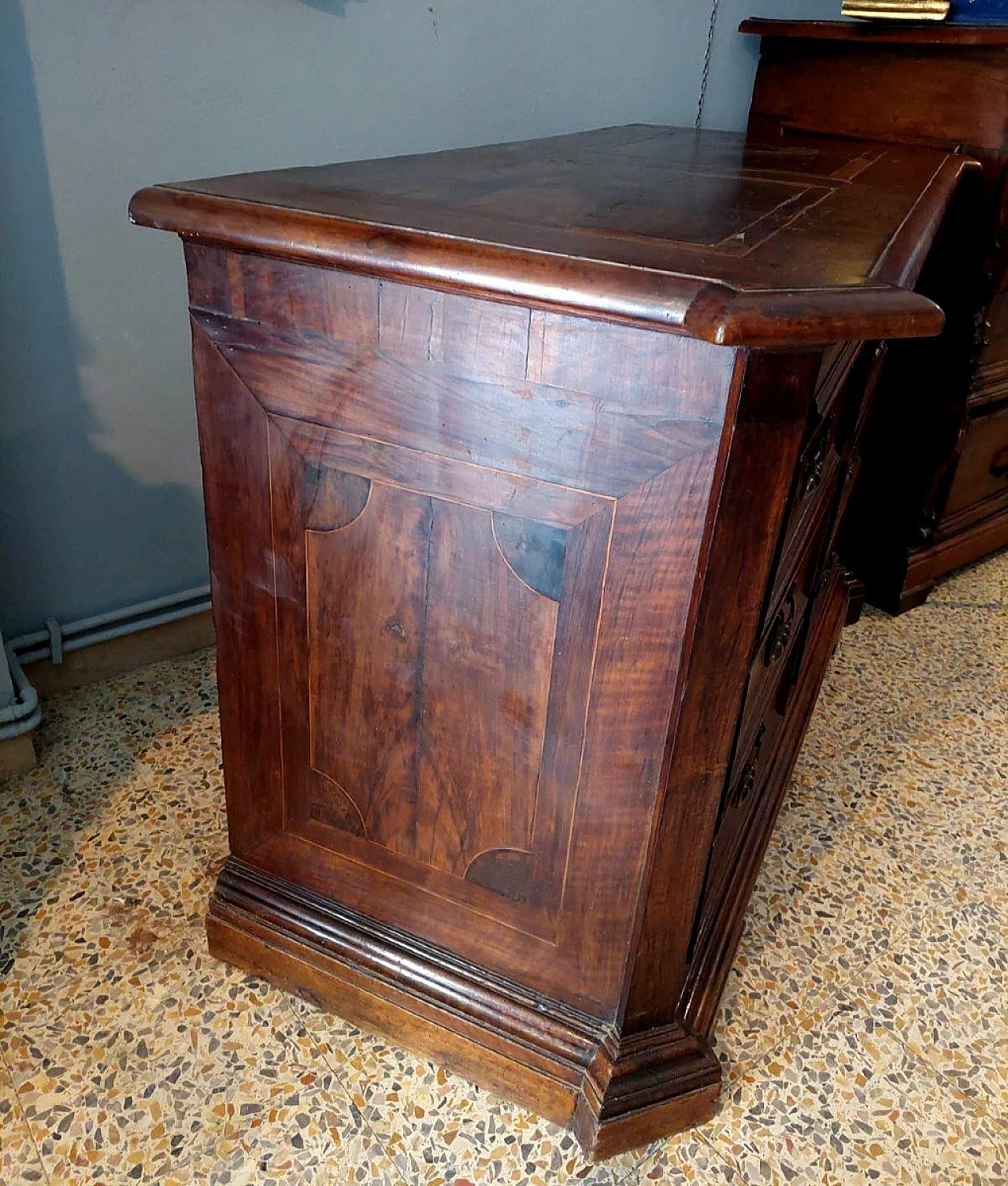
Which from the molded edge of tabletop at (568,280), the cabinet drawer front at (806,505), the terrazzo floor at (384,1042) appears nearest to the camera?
the molded edge of tabletop at (568,280)

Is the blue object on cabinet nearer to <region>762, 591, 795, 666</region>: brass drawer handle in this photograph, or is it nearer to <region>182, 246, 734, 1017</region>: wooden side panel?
<region>762, 591, 795, 666</region>: brass drawer handle

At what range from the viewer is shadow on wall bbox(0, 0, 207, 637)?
1.45 metres

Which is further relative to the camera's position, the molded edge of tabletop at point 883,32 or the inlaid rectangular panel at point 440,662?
the molded edge of tabletop at point 883,32

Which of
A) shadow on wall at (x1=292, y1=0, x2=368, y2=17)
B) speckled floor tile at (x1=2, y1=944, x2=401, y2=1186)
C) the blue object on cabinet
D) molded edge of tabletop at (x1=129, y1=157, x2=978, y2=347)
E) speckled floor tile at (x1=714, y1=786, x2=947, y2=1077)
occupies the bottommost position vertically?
speckled floor tile at (x1=714, y1=786, x2=947, y2=1077)

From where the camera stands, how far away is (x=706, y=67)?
7.50ft

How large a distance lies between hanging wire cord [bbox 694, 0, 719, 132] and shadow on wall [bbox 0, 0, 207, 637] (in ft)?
4.88

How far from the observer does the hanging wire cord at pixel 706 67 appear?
223 centimetres

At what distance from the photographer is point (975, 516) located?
2.45 m

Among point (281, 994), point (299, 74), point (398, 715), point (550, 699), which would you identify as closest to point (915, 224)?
point (550, 699)

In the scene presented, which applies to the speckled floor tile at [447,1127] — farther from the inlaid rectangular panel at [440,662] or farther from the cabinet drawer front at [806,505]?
the cabinet drawer front at [806,505]

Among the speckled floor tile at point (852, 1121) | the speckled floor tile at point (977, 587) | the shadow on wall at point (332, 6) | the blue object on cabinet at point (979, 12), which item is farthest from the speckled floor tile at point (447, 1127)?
the blue object on cabinet at point (979, 12)

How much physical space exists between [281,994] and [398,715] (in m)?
0.46

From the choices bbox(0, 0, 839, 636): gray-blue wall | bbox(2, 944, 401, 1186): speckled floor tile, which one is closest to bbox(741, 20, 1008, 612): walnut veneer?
bbox(0, 0, 839, 636): gray-blue wall

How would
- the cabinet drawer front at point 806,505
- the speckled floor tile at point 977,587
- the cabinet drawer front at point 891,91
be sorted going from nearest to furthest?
the cabinet drawer front at point 806,505, the cabinet drawer front at point 891,91, the speckled floor tile at point 977,587
